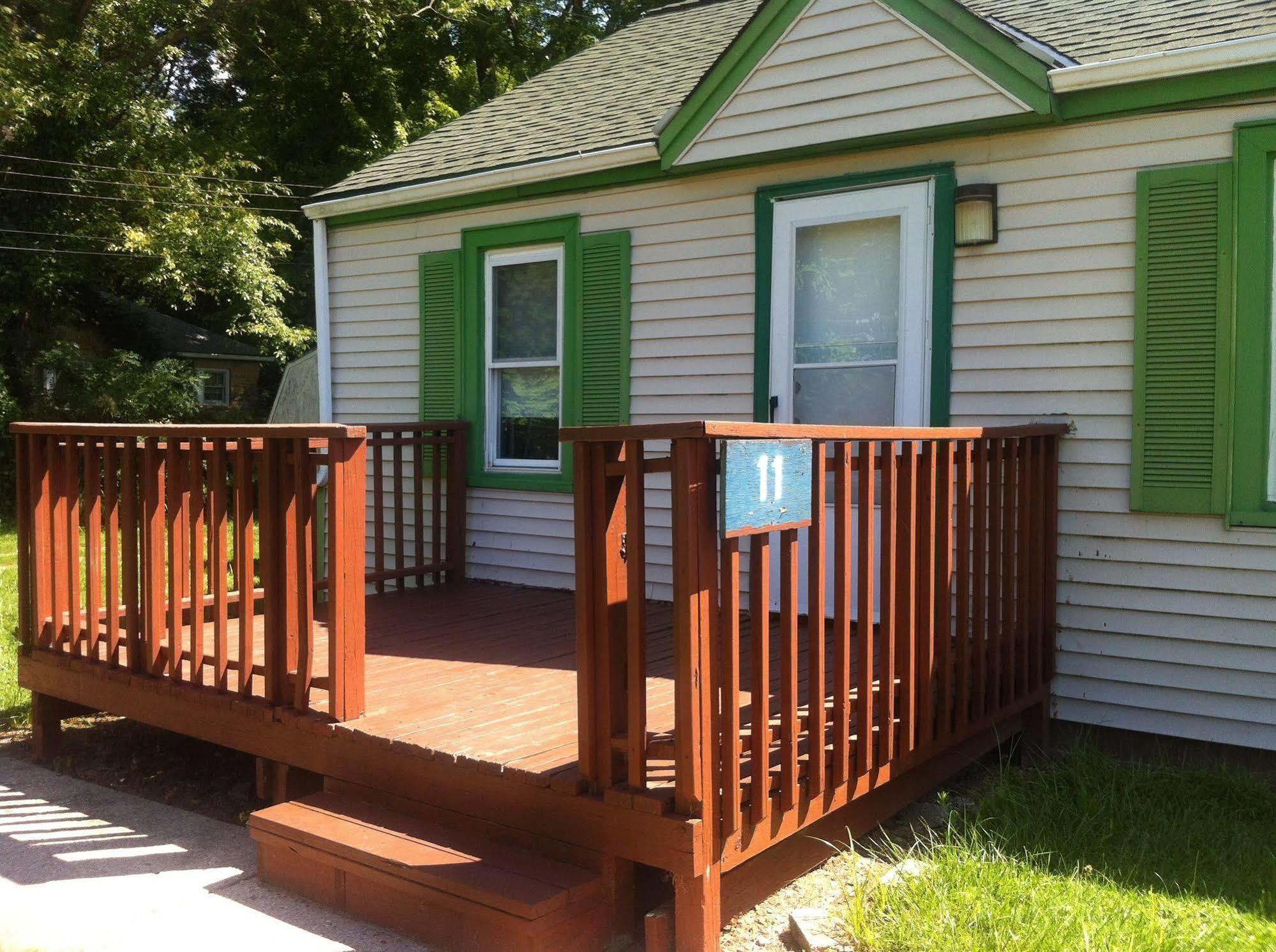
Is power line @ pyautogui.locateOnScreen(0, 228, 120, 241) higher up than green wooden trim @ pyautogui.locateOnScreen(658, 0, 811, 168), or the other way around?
power line @ pyautogui.locateOnScreen(0, 228, 120, 241)

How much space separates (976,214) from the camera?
195 inches

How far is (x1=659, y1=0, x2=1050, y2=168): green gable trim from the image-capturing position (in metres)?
4.64

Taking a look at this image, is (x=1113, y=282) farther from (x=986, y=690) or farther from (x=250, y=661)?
(x=250, y=661)

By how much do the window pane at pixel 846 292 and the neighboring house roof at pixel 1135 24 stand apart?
111cm

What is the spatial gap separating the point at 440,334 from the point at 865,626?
4.41 metres

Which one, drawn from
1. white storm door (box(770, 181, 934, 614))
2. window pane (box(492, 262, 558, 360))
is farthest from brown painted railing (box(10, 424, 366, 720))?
white storm door (box(770, 181, 934, 614))

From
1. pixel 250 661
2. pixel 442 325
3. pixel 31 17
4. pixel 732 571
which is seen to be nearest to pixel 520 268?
pixel 442 325

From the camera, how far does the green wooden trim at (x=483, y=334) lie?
255 inches

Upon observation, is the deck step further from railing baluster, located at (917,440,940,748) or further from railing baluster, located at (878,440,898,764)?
railing baluster, located at (917,440,940,748)

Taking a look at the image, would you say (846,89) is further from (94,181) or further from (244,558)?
(94,181)

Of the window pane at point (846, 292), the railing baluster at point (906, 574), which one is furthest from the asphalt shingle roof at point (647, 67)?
the railing baluster at point (906, 574)

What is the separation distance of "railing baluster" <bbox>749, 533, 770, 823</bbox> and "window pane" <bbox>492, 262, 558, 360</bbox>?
400 cm

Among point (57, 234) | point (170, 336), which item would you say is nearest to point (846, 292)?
point (57, 234)

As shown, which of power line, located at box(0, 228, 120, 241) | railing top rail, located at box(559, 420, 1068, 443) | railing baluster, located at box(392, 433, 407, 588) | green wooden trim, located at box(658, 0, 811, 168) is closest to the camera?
railing top rail, located at box(559, 420, 1068, 443)
